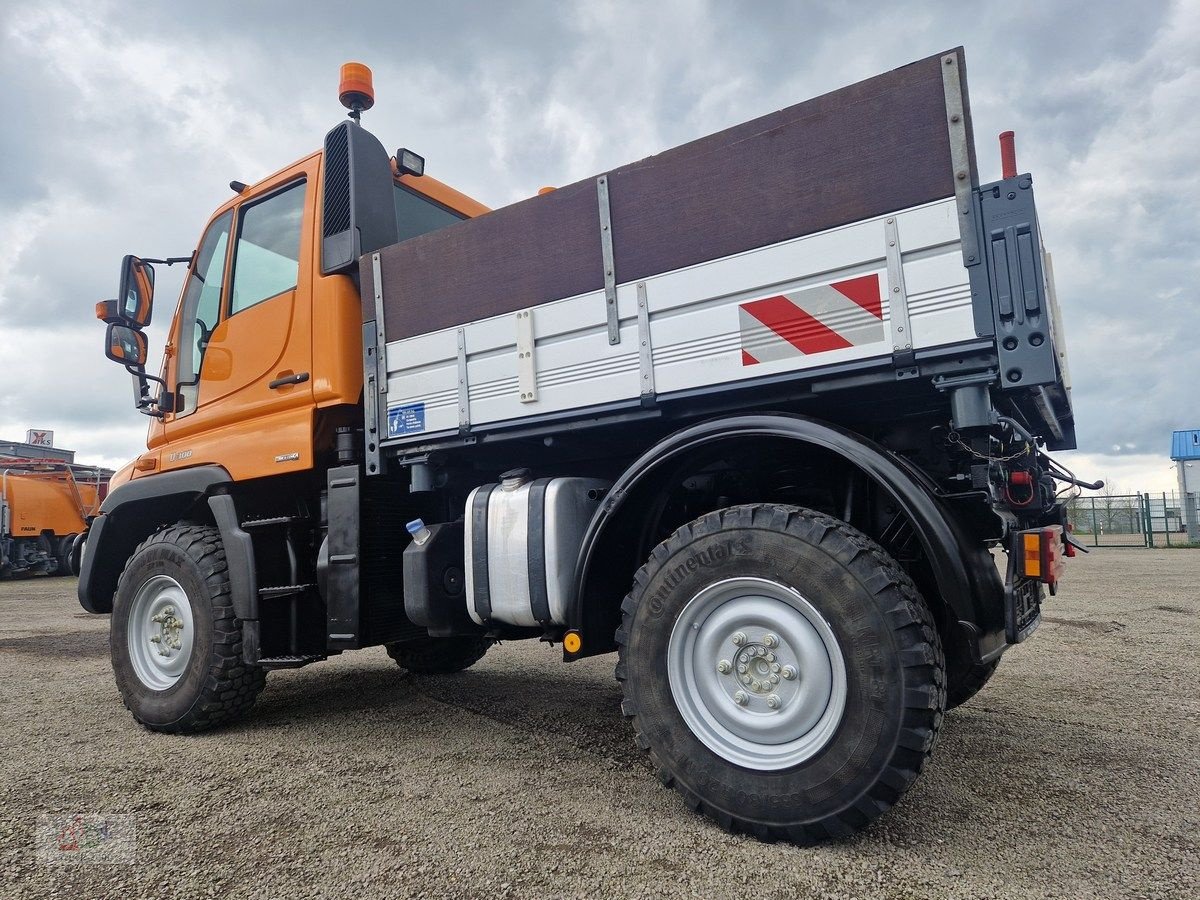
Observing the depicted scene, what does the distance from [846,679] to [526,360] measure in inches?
76.0

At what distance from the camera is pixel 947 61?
8.29ft

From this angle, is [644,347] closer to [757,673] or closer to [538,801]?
[757,673]

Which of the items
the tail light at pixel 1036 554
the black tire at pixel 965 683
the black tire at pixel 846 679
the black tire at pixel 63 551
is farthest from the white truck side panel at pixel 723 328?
the black tire at pixel 63 551

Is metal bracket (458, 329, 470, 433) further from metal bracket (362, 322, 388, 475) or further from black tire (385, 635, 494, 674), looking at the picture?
black tire (385, 635, 494, 674)

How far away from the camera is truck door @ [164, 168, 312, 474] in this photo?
4320mm

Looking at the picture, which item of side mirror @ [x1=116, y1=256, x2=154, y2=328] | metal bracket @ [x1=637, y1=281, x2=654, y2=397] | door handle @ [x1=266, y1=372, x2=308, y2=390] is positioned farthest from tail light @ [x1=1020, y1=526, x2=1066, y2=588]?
side mirror @ [x1=116, y1=256, x2=154, y2=328]

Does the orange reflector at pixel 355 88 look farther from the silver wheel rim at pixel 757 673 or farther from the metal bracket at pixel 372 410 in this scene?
the silver wheel rim at pixel 757 673

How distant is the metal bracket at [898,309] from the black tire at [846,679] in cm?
60

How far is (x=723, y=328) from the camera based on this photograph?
293 cm

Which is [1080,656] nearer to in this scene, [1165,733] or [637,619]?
[1165,733]

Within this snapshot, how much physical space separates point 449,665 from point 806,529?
393cm

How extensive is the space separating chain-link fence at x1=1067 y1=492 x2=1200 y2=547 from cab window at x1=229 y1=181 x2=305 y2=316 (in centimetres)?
2197

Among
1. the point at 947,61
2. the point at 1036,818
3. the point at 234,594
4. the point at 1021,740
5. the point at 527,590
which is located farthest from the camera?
the point at 234,594

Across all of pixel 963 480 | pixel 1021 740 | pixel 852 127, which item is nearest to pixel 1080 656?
pixel 1021 740
